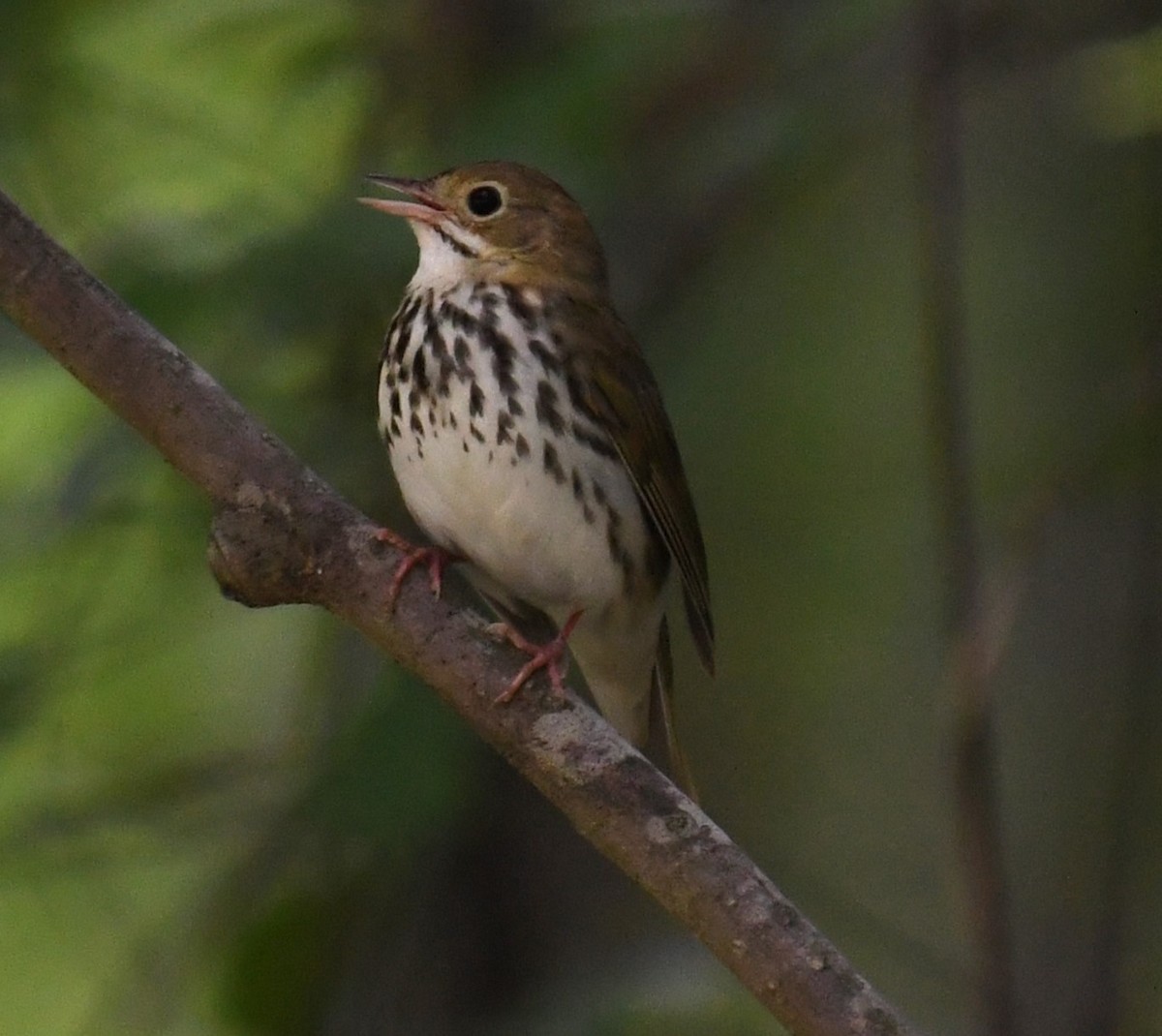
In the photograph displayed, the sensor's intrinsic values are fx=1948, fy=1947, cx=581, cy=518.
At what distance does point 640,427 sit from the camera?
144 inches

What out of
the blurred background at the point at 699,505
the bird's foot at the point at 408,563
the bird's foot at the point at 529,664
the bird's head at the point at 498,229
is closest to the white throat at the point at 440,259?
the bird's head at the point at 498,229

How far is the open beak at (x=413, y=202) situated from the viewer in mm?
3682

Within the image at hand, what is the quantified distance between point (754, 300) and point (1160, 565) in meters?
1.57

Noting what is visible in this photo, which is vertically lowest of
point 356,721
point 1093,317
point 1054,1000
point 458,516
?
point 1054,1000

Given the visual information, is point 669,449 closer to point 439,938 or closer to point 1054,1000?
point 439,938

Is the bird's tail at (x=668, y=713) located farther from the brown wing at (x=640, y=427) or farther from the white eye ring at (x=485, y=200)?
the white eye ring at (x=485, y=200)

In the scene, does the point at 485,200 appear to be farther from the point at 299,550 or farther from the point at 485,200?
the point at 299,550

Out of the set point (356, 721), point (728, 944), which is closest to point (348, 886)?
point (356, 721)

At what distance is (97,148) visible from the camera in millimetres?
4406

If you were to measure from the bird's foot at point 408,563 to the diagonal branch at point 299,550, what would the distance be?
13 mm

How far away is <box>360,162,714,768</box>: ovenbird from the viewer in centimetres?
345

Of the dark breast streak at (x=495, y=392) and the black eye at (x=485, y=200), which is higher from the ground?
the black eye at (x=485, y=200)

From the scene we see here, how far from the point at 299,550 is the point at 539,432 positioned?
954 millimetres

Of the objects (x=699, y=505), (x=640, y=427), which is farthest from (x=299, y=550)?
(x=699, y=505)
